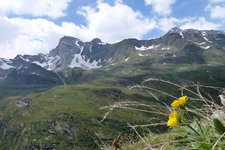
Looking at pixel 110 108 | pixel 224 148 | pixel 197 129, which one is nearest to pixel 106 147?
pixel 110 108

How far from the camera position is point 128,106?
13.0ft

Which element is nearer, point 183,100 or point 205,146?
point 205,146

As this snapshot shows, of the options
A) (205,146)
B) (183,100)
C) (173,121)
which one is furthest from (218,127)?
(173,121)

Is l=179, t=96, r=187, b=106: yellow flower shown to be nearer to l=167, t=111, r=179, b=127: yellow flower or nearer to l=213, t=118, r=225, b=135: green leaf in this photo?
l=167, t=111, r=179, b=127: yellow flower

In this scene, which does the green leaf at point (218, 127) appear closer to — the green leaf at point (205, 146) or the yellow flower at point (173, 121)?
the green leaf at point (205, 146)

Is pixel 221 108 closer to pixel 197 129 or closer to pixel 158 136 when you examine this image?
pixel 197 129

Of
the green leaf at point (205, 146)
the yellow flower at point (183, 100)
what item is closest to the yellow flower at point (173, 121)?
the yellow flower at point (183, 100)

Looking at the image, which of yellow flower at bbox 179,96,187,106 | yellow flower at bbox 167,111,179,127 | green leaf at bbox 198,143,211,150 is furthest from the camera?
yellow flower at bbox 179,96,187,106

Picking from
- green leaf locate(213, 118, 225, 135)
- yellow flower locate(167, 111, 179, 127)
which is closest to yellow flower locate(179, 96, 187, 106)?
yellow flower locate(167, 111, 179, 127)

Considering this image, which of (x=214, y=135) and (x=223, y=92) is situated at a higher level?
(x=223, y=92)

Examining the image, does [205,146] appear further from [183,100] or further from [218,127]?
[183,100]

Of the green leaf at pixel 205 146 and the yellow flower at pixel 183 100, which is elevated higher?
the yellow flower at pixel 183 100

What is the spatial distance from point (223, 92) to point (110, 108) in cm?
117

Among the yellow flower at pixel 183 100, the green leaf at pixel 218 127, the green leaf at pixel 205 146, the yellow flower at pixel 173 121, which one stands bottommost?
the green leaf at pixel 205 146
